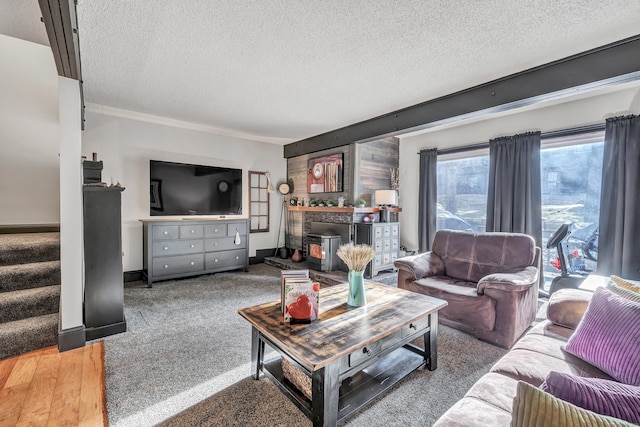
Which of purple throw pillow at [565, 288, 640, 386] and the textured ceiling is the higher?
the textured ceiling

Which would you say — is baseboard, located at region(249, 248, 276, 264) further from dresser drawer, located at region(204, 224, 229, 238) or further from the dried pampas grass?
the dried pampas grass

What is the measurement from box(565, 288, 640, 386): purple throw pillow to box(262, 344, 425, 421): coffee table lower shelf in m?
0.96

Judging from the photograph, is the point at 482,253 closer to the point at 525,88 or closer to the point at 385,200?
the point at 525,88

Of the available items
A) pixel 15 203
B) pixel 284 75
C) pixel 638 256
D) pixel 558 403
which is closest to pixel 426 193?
pixel 638 256

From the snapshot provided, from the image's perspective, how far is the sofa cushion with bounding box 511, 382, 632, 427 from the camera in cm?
63

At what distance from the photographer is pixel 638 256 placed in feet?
9.71

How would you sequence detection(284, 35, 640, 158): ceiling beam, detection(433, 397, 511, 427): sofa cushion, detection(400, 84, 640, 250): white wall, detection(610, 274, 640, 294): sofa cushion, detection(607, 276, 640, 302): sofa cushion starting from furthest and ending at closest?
detection(400, 84, 640, 250): white wall
detection(284, 35, 640, 158): ceiling beam
detection(610, 274, 640, 294): sofa cushion
detection(607, 276, 640, 302): sofa cushion
detection(433, 397, 511, 427): sofa cushion

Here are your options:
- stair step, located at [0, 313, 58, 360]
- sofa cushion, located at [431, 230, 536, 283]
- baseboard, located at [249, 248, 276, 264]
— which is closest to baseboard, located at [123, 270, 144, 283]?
stair step, located at [0, 313, 58, 360]

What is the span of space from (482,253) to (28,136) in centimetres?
562

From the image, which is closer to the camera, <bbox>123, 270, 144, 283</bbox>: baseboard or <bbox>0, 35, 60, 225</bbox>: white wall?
<bbox>0, 35, 60, 225</bbox>: white wall

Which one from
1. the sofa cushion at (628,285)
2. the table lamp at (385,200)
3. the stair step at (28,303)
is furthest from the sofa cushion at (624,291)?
the stair step at (28,303)

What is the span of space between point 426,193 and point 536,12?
323cm

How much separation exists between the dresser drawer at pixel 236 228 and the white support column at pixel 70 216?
2315 mm

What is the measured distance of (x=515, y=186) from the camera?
12.5ft
